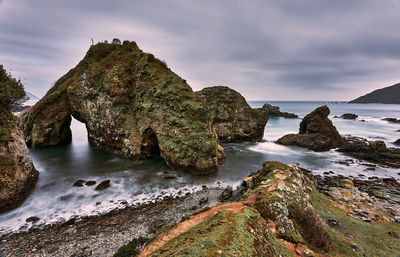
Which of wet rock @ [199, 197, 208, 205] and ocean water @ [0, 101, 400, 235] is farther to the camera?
wet rock @ [199, 197, 208, 205]

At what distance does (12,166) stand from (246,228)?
13565 mm

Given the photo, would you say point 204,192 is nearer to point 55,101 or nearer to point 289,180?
point 289,180

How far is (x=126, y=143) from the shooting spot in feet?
61.9

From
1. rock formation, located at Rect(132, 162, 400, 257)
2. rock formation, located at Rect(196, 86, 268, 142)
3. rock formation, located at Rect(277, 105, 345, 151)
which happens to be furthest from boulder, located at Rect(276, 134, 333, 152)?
rock formation, located at Rect(132, 162, 400, 257)

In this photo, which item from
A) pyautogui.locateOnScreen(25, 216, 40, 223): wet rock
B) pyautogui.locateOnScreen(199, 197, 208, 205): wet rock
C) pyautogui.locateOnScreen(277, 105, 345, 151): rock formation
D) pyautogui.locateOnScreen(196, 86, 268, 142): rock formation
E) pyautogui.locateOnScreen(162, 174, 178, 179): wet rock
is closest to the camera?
pyautogui.locateOnScreen(25, 216, 40, 223): wet rock

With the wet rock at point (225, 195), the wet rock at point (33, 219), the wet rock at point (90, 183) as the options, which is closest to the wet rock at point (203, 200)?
the wet rock at point (225, 195)

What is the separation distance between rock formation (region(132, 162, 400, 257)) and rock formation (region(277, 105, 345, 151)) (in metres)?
17.6

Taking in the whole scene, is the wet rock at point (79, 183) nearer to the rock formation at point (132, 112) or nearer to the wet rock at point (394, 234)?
the rock formation at point (132, 112)

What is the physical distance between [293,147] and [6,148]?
29818 mm

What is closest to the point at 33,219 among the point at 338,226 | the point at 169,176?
the point at 169,176

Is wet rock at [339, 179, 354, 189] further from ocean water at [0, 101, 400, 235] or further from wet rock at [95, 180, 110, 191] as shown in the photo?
wet rock at [95, 180, 110, 191]

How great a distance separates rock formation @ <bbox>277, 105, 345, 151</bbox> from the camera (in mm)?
24953

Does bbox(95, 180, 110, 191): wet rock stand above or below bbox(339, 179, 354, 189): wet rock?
above

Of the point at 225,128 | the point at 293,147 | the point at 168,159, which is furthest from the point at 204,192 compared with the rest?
the point at 293,147
